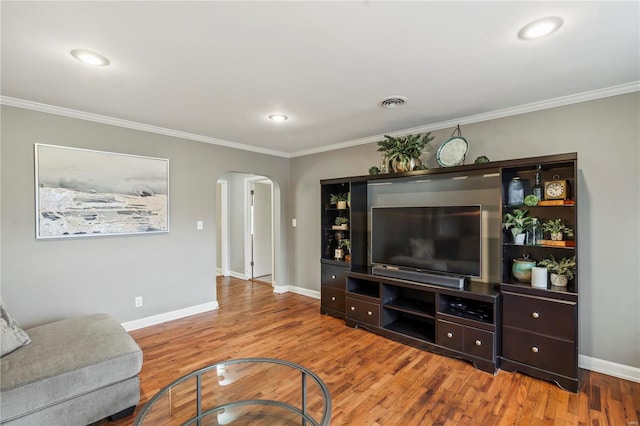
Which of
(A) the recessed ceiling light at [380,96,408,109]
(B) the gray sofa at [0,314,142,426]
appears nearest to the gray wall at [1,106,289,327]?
(B) the gray sofa at [0,314,142,426]

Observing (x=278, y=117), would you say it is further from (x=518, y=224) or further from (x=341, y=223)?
(x=518, y=224)

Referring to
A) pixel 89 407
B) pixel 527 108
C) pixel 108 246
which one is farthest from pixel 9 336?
pixel 527 108

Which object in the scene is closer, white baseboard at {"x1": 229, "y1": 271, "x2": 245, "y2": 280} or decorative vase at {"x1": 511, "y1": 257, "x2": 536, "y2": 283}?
decorative vase at {"x1": 511, "y1": 257, "x2": 536, "y2": 283}

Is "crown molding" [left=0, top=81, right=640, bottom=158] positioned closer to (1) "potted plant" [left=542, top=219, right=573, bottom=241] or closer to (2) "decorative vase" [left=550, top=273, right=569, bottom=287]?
(1) "potted plant" [left=542, top=219, right=573, bottom=241]

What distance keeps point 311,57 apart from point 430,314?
8.39 feet

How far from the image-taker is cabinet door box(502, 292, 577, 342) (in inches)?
91.6

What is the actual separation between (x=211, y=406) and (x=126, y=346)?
72 cm

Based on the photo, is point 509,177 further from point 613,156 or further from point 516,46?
point 516,46

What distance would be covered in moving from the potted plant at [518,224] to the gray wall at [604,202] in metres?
0.41

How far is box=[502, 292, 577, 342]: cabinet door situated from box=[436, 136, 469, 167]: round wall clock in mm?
1334

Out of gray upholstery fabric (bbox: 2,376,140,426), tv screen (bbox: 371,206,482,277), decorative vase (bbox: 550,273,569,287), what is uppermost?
tv screen (bbox: 371,206,482,277)

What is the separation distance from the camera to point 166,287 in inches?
147

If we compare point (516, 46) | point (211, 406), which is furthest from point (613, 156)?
point (211, 406)

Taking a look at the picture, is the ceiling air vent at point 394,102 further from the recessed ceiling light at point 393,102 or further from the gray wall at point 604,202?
the gray wall at point 604,202
